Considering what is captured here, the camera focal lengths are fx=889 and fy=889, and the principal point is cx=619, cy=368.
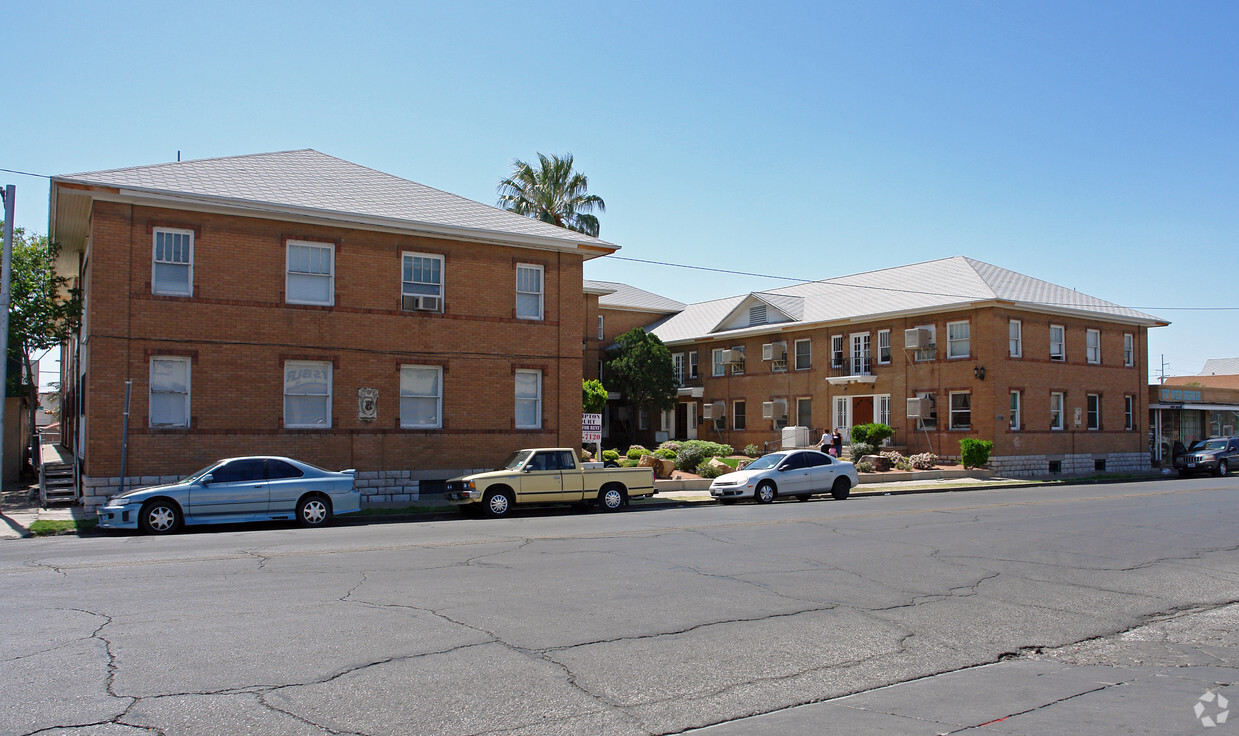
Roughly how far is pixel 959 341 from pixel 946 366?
113 centimetres

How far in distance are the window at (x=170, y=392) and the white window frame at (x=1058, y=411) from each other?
32606 mm

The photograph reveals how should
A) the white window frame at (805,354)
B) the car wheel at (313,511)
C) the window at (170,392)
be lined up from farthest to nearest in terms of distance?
the white window frame at (805,354) → the window at (170,392) → the car wheel at (313,511)

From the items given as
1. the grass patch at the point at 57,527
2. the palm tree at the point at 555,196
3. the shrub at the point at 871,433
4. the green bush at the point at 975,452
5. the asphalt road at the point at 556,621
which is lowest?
the grass patch at the point at 57,527

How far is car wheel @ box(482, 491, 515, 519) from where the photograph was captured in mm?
19891

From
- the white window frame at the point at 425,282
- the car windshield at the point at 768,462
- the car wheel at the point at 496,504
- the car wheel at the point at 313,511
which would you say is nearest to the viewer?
the car wheel at the point at 313,511

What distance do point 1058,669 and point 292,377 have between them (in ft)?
63.1

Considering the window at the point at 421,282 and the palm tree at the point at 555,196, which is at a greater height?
the palm tree at the point at 555,196

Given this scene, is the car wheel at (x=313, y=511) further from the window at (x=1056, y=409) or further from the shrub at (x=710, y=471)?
the window at (x=1056, y=409)

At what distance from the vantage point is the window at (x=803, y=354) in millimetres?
42000

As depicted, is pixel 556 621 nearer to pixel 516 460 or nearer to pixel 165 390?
pixel 516 460

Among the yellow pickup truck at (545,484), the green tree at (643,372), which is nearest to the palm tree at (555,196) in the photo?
the green tree at (643,372)

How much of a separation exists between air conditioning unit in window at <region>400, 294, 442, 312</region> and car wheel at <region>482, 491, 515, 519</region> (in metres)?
6.27

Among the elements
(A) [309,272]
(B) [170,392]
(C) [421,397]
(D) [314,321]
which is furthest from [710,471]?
(B) [170,392]

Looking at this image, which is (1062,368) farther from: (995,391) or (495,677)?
(495,677)
